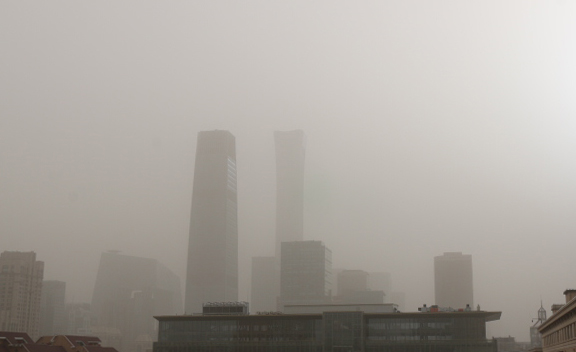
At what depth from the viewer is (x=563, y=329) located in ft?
367

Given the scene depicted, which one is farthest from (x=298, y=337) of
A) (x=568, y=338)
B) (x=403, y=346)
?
(x=568, y=338)

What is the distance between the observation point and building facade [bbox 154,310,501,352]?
179 m

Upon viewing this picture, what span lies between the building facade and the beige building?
121 ft

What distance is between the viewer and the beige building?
327ft

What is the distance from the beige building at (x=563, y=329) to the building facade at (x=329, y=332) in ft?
121

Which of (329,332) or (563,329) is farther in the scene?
(329,332)

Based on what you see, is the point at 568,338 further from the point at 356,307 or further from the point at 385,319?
the point at 356,307

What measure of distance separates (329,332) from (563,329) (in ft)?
258

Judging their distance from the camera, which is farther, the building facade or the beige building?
the building facade

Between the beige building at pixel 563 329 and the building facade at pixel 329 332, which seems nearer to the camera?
the beige building at pixel 563 329

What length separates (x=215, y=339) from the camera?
185 metres

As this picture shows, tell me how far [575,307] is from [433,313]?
3441 inches

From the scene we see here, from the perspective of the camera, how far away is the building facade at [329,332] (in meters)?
179

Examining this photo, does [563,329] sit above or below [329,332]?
below
